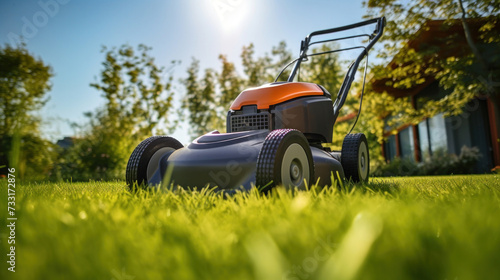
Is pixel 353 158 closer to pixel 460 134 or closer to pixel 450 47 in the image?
pixel 450 47

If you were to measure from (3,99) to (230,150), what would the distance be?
8.33 metres

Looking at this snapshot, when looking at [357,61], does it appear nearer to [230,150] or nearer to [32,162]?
[230,150]

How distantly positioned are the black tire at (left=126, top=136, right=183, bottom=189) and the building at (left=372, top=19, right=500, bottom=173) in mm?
8615

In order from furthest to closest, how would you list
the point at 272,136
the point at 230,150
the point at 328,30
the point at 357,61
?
the point at 328,30, the point at 357,61, the point at 230,150, the point at 272,136

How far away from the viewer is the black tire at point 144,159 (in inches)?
122

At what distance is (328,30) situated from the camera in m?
5.29

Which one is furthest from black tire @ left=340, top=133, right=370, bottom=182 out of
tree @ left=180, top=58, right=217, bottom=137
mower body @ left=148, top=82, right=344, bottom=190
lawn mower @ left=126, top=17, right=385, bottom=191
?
tree @ left=180, top=58, right=217, bottom=137

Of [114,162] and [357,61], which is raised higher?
[357,61]

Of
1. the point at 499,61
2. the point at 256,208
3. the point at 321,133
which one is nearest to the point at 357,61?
the point at 321,133

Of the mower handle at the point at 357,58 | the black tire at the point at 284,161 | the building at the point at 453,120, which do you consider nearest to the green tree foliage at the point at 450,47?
the building at the point at 453,120

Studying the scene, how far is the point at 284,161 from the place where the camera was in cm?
254

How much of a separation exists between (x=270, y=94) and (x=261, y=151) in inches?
40.1

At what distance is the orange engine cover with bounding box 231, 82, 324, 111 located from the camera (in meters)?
3.35

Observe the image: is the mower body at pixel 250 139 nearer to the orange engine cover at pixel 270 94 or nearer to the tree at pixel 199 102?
the orange engine cover at pixel 270 94
